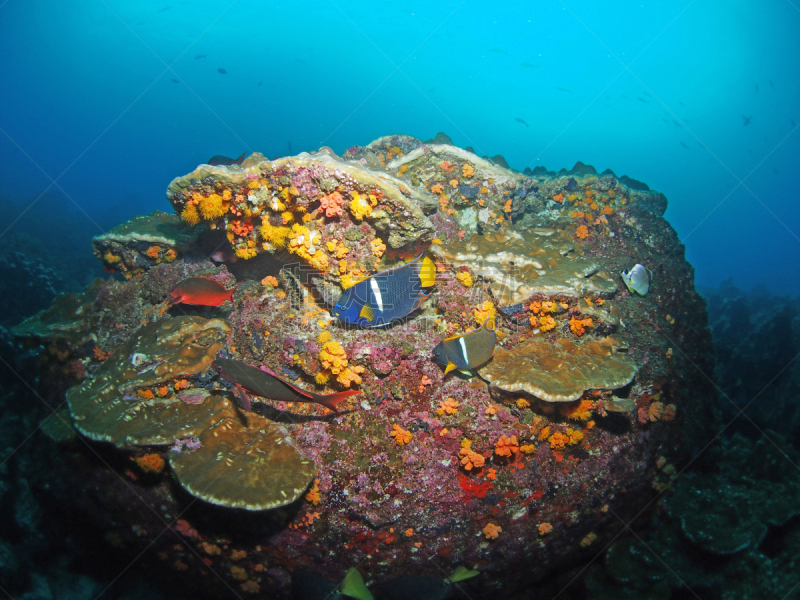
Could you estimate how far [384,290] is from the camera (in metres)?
2.61

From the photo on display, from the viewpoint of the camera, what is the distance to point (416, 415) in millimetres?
3172

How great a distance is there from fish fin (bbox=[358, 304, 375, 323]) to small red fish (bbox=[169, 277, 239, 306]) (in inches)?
82.9

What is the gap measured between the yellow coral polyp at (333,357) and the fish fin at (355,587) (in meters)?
2.01

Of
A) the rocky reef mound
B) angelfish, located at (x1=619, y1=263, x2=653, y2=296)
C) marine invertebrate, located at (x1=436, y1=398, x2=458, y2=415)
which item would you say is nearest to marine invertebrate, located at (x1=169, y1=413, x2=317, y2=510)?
the rocky reef mound

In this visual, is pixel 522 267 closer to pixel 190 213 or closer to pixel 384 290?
pixel 384 290

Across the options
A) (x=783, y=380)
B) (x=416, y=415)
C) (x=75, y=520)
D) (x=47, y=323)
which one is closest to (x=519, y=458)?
(x=416, y=415)

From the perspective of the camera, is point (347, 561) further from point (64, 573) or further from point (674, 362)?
point (64, 573)

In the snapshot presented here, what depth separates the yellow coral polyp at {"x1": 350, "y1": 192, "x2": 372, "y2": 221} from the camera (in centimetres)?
354

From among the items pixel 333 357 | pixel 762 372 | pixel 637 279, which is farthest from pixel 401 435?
pixel 762 372

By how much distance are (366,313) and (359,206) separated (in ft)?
4.93

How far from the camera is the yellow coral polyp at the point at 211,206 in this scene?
3559 millimetres

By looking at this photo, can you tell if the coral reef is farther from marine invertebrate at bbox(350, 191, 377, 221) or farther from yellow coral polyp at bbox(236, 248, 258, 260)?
marine invertebrate at bbox(350, 191, 377, 221)

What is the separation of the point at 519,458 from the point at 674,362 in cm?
314

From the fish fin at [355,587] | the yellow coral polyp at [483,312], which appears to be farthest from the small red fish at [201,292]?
the fish fin at [355,587]
